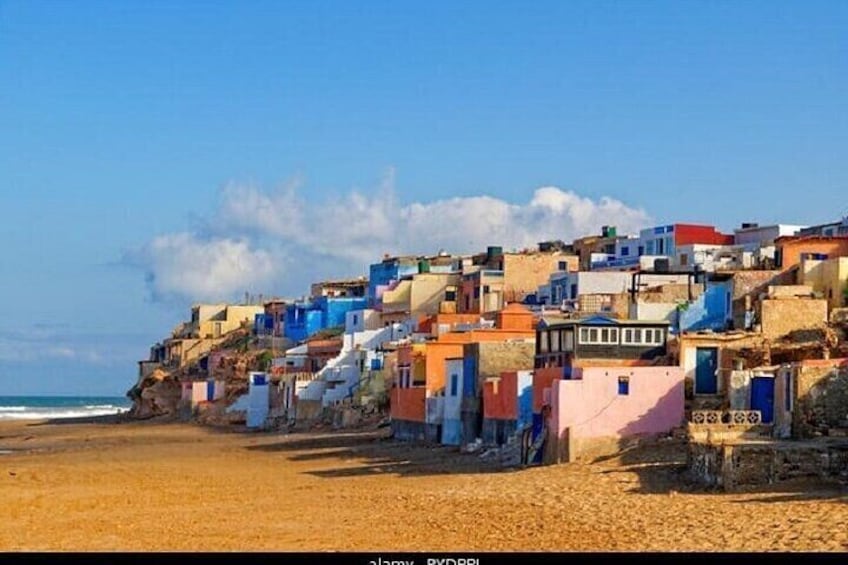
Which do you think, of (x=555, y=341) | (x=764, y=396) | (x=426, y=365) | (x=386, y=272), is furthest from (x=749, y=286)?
(x=386, y=272)

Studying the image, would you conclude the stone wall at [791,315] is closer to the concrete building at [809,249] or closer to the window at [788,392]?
the concrete building at [809,249]

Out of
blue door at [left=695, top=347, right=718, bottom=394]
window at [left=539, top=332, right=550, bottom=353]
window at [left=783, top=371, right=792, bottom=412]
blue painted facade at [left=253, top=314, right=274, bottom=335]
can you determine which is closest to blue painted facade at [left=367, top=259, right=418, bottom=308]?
blue painted facade at [left=253, top=314, right=274, bottom=335]

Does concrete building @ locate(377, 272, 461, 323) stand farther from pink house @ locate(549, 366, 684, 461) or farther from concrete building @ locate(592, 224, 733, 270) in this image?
pink house @ locate(549, 366, 684, 461)

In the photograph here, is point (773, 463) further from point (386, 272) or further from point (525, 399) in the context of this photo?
point (386, 272)

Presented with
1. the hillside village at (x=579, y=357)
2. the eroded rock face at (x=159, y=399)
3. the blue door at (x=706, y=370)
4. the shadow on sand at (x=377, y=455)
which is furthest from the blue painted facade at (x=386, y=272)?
the blue door at (x=706, y=370)

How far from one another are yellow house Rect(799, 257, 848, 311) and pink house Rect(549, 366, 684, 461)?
15988 millimetres

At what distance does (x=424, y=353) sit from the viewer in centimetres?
5041

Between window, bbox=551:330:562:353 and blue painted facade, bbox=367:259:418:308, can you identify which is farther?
blue painted facade, bbox=367:259:418:308

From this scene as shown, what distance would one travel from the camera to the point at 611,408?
3281 cm

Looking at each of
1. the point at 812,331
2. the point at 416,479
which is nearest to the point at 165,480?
the point at 416,479

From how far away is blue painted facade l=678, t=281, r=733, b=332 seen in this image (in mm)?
48406

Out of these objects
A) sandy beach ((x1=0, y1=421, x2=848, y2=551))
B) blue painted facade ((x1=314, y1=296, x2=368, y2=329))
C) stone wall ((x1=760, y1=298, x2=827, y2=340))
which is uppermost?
blue painted facade ((x1=314, y1=296, x2=368, y2=329))

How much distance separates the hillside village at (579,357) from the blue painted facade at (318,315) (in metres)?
0.16

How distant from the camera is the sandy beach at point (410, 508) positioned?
2108cm
